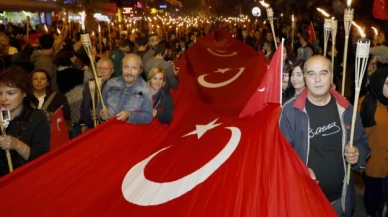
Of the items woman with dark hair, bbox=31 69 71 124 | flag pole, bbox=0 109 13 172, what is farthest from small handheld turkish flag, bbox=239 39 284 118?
woman with dark hair, bbox=31 69 71 124

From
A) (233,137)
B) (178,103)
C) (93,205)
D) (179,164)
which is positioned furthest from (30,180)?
(178,103)

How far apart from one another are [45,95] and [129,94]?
1.12 m

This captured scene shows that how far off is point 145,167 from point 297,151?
1265mm

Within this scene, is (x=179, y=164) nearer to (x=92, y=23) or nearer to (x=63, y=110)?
(x=63, y=110)

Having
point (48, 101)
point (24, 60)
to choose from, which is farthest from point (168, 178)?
point (24, 60)

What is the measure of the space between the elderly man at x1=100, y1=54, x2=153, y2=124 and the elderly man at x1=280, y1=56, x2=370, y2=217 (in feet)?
6.13

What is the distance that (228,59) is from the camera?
34.1ft

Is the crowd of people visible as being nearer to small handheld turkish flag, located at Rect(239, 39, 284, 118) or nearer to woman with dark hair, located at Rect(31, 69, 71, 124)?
woman with dark hair, located at Rect(31, 69, 71, 124)

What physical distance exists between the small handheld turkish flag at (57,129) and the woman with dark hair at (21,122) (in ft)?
3.77

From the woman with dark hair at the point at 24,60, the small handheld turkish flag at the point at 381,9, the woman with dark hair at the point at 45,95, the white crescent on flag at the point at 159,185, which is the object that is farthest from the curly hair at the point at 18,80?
the small handheld turkish flag at the point at 381,9

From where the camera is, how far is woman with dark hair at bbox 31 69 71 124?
5.09 m

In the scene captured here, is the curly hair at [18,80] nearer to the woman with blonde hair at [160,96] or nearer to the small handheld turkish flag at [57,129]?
the small handheld turkish flag at [57,129]

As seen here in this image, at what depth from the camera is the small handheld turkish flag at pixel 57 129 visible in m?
4.69

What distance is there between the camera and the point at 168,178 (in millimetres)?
3492
